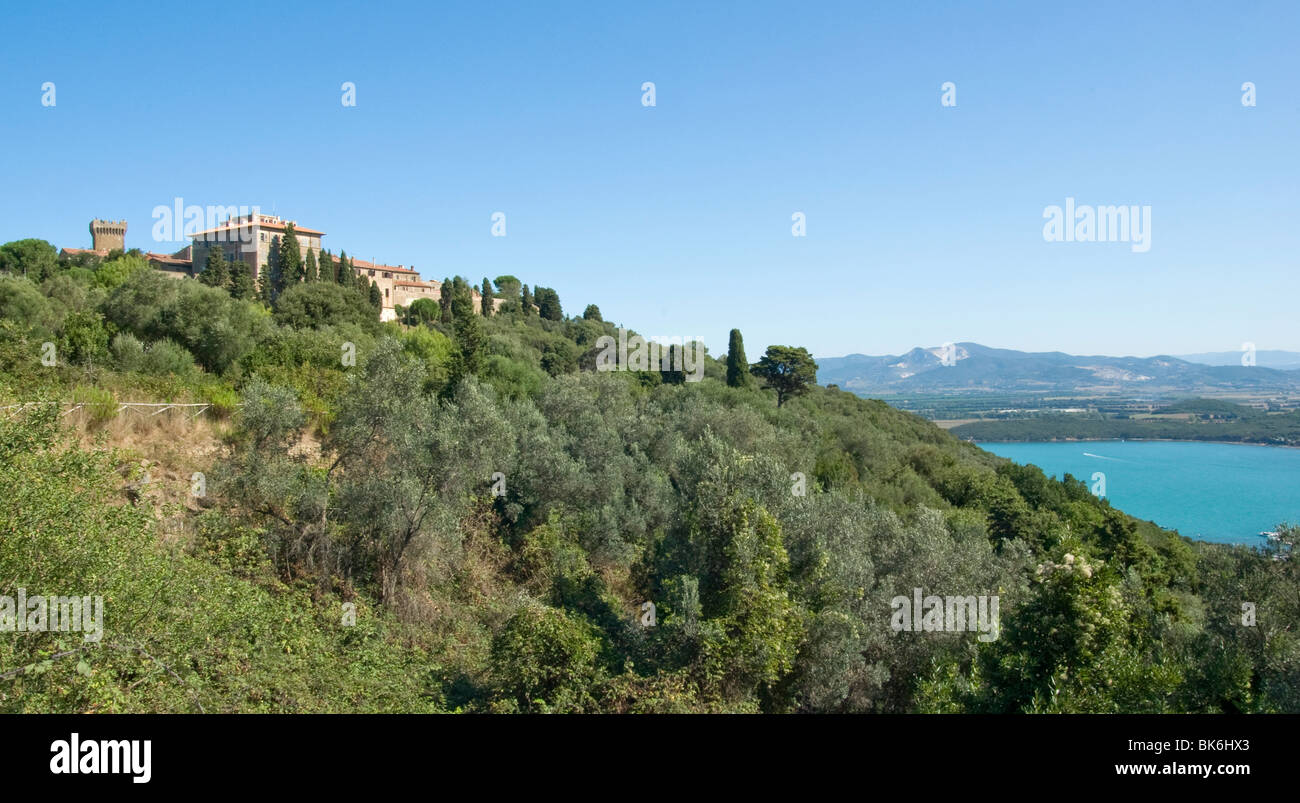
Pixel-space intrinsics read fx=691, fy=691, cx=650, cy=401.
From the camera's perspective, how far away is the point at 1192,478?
9019cm

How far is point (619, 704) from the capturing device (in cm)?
1186

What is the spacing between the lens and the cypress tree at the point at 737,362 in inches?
2106

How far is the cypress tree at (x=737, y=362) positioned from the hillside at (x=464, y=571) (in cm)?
2572

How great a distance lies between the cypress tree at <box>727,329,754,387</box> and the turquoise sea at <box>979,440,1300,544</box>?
110 feet

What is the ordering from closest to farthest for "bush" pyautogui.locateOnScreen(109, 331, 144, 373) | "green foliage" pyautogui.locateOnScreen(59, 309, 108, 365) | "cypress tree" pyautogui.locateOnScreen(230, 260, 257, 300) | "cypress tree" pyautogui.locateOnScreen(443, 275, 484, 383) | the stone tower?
1. "green foliage" pyautogui.locateOnScreen(59, 309, 108, 365)
2. "bush" pyautogui.locateOnScreen(109, 331, 144, 373)
3. "cypress tree" pyautogui.locateOnScreen(443, 275, 484, 383)
4. "cypress tree" pyautogui.locateOnScreen(230, 260, 257, 300)
5. the stone tower

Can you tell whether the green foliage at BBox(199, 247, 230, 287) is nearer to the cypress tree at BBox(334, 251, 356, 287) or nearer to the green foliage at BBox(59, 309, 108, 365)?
the cypress tree at BBox(334, 251, 356, 287)

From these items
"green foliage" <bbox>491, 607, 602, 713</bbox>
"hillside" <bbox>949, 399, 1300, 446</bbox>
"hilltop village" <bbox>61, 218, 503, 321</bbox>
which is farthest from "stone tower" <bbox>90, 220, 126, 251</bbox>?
"hillside" <bbox>949, 399, 1300, 446</bbox>

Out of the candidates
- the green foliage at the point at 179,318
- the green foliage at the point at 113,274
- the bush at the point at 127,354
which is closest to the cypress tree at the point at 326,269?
the green foliage at the point at 113,274

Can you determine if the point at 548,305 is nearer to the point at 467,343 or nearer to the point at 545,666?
the point at 467,343

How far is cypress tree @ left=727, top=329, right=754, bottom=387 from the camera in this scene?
53.5 meters
